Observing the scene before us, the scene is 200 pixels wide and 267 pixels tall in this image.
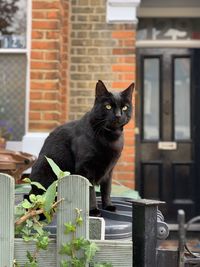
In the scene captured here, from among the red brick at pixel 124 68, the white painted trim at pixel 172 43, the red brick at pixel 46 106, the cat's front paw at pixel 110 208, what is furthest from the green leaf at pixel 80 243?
the white painted trim at pixel 172 43

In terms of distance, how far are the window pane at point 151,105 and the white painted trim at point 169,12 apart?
588 mm

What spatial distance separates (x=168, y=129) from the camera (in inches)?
248

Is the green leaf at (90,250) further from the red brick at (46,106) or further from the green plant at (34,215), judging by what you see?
the red brick at (46,106)

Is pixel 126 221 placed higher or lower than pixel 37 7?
lower

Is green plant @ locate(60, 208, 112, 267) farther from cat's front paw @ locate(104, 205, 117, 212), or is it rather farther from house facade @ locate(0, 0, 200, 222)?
house facade @ locate(0, 0, 200, 222)

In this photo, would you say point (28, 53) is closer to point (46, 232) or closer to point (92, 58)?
point (92, 58)

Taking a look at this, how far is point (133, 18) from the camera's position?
5.55 metres

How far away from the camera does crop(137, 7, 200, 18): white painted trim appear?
621 cm

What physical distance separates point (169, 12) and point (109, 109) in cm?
445

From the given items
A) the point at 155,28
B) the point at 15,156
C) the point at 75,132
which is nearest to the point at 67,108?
the point at 155,28

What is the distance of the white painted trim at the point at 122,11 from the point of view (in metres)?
5.52

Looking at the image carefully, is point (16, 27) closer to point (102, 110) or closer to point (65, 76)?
point (65, 76)

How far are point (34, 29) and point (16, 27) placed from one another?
1.29 feet

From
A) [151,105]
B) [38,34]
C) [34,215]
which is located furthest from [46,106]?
[34,215]
